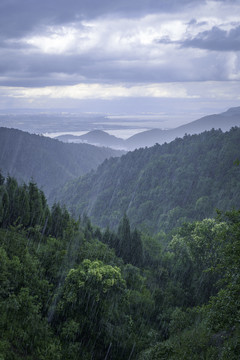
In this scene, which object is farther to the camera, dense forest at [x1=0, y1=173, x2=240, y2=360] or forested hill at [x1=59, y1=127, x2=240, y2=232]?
forested hill at [x1=59, y1=127, x2=240, y2=232]

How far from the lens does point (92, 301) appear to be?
18547 mm

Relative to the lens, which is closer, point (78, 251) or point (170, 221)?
point (78, 251)

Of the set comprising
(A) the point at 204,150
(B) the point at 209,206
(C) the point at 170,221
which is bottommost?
(C) the point at 170,221

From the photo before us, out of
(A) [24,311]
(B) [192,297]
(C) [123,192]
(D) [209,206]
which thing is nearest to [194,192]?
(D) [209,206]

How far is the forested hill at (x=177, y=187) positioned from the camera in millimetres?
114812

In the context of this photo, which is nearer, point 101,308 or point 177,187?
point 101,308

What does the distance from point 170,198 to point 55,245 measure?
12052 cm

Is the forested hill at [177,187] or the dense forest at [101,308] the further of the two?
the forested hill at [177,187]

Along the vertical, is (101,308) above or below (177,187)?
below

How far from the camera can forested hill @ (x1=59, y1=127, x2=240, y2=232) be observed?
115m

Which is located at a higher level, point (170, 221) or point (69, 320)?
point (69, 320)

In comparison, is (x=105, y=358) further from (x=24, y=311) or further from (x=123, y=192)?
(x=123, y=192)

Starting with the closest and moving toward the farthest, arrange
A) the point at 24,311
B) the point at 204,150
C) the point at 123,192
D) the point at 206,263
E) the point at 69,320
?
1. the point at 24,311
2. the point at 69,320
3. the point at 206,263
4. the point at 204,150
5. the point at 123,192

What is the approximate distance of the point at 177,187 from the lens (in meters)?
146
